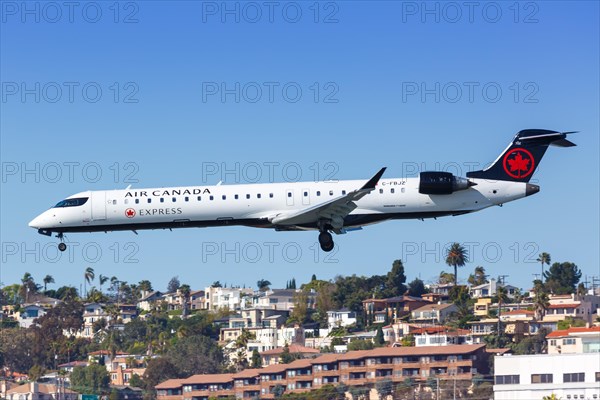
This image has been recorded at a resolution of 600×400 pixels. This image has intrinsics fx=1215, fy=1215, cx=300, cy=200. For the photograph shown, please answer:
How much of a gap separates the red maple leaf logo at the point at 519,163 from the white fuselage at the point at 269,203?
1.04 meters

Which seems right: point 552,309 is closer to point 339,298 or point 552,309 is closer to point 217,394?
point 339,298

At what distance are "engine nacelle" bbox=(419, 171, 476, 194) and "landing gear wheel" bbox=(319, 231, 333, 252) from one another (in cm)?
443

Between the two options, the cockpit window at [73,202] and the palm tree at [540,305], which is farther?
the palm tree at [540,305]

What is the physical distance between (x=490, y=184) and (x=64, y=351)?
98.9 m

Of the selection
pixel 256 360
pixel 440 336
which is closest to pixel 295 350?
pixel 256 360

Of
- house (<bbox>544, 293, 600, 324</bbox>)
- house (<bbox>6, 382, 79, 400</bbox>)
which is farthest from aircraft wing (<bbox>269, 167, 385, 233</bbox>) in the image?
house (<bbox>544, 293, 600, 324</bbox>)

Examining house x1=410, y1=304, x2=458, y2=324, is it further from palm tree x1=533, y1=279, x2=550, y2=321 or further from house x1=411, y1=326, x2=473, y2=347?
house x1=411, y1=326, x2=473, y2=347

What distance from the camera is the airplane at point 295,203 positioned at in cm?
5253

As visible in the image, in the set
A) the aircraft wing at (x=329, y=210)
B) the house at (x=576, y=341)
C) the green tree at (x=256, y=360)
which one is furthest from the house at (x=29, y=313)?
the aircraft wing at (x=329, y=210)

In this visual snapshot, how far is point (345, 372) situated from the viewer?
101 meters

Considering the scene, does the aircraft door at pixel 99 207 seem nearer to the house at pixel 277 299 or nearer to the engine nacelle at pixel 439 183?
the engine nacelle at pixel 439 183

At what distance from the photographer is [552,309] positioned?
138750mm

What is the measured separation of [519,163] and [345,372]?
4920cm

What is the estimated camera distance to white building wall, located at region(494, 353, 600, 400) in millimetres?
67812
